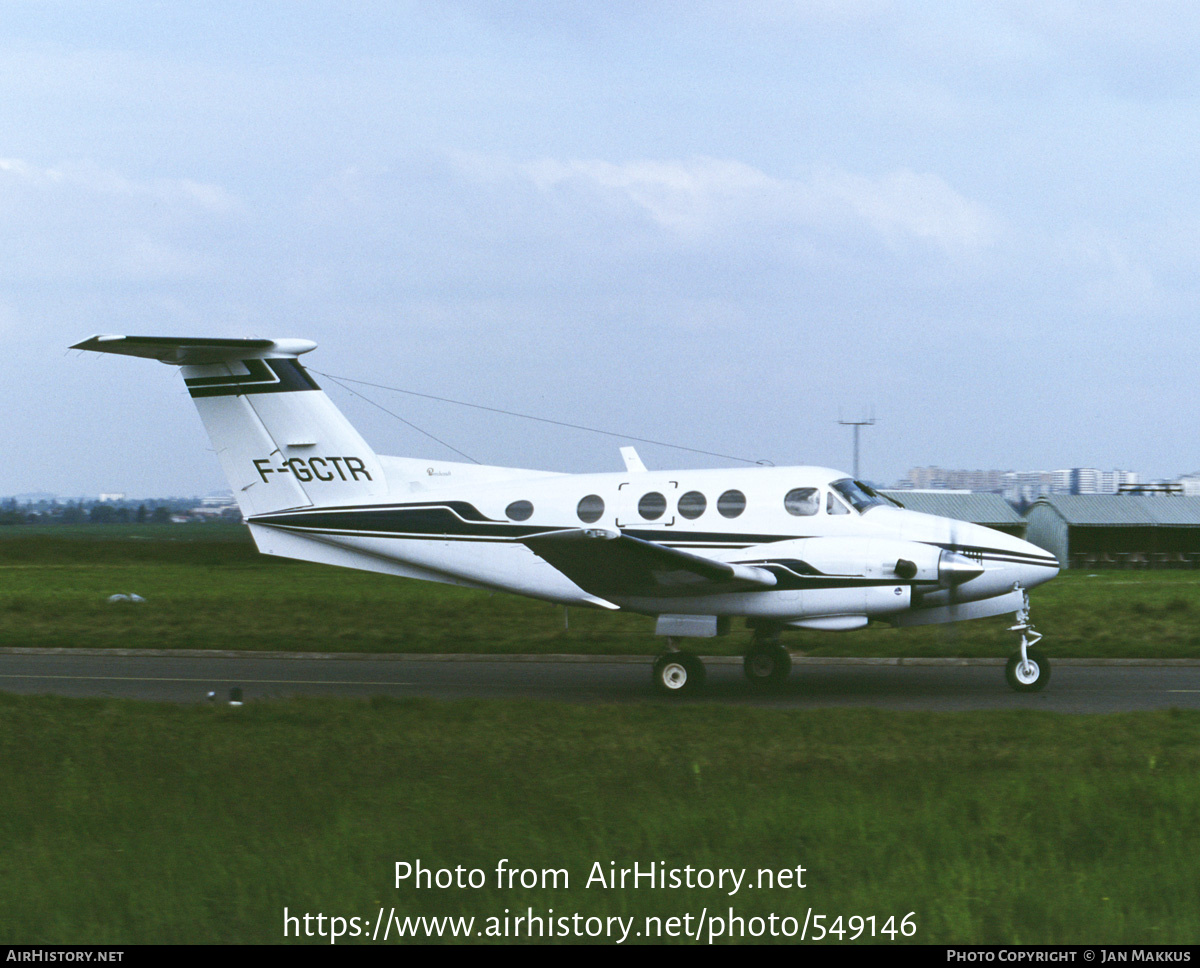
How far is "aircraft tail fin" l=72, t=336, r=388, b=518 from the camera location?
16.1 meters

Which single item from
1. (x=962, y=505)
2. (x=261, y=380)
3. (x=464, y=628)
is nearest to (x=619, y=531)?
(x=261, y=380)

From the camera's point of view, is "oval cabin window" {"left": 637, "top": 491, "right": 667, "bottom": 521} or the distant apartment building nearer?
"oval cabin window" {"left": 637, "top": 491, "right": 667, "bottom": 521}

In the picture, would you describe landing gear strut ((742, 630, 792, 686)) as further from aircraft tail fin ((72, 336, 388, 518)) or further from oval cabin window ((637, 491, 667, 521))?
aircraft tail fin ((72, 336, 388, 518))

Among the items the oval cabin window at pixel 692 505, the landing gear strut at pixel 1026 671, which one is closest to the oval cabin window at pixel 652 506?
the oval cabin window at pixel 692 505

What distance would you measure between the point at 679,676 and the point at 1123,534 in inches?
1818

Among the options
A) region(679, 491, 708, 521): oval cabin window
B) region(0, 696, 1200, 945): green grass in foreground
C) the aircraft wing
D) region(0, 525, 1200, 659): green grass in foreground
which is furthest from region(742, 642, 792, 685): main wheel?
region(0, 696, 1200, 945): green grass in foreground

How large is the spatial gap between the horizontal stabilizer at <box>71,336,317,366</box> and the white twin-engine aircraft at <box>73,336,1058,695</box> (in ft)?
0.09

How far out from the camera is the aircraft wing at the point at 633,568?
1330 cm

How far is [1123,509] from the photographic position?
55.2m

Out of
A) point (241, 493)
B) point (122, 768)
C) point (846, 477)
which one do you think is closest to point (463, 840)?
point (122, 768)

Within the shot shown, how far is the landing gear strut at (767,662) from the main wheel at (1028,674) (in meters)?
2.70

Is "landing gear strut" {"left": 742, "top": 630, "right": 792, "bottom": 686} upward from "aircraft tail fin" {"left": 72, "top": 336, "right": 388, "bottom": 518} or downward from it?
downward

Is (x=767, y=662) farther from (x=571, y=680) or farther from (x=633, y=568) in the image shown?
(x=571, y=680)
